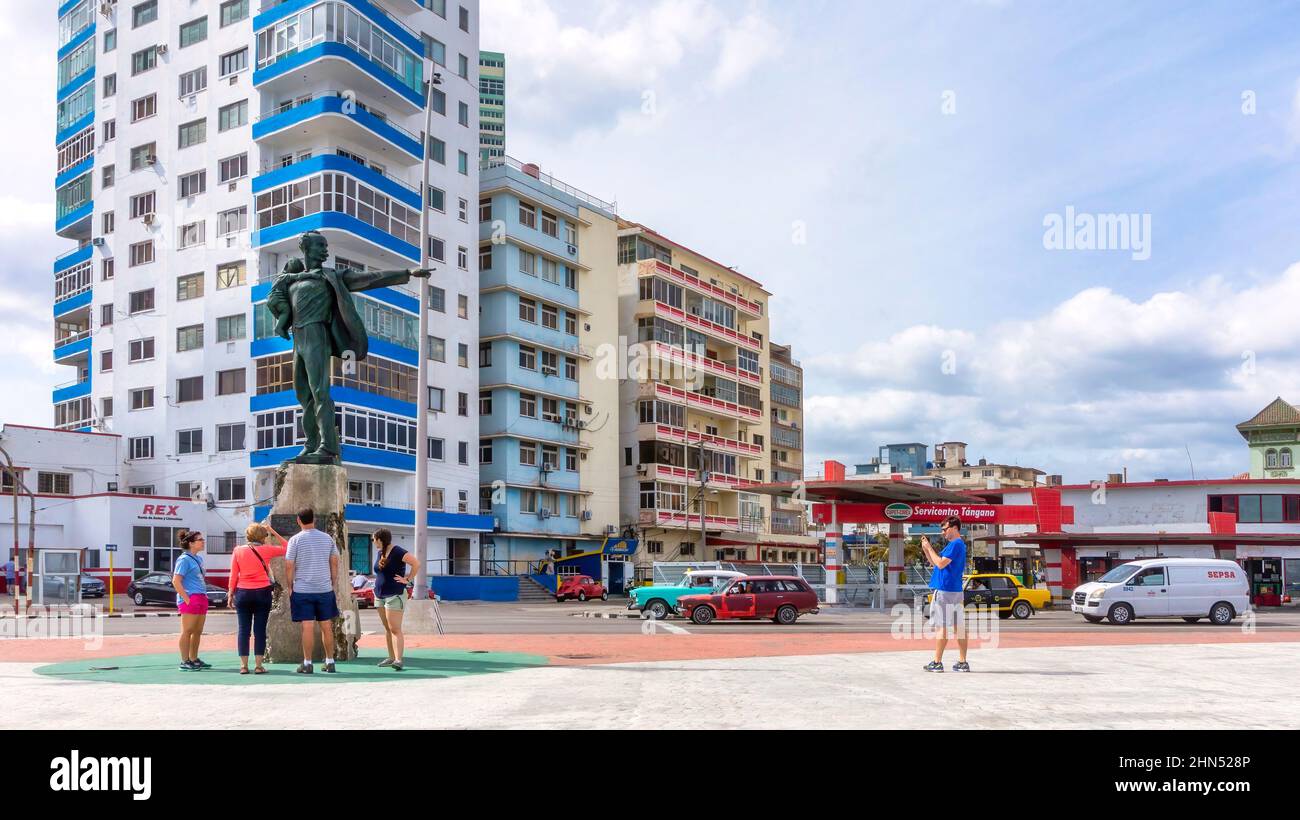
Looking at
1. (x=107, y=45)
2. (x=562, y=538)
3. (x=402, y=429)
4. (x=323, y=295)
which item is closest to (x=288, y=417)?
(x=402, y=429)

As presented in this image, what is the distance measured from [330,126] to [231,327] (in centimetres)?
1057

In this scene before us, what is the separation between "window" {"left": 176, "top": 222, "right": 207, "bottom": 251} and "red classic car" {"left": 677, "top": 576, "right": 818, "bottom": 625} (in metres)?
37.3

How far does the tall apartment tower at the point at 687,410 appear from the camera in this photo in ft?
242

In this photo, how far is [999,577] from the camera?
3578 centimetres

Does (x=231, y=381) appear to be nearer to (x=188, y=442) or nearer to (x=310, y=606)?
(x=188, y=442)

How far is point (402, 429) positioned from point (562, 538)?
15.2m

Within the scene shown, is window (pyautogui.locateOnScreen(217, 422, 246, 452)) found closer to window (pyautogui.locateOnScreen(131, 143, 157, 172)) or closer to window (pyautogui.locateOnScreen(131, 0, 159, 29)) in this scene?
window (pyautogui.locateOnScreen(131, 143, 157, 172))

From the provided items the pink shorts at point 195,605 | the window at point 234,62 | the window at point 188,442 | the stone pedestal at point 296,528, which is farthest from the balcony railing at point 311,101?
the pink shorts at point 195,605

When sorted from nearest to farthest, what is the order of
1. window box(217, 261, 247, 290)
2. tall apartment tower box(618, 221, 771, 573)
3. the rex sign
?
the rex sign
window box(217, 261, 247, 290)
tall apartment tower box(618, 221, 771, 573)

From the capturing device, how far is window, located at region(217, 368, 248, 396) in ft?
176

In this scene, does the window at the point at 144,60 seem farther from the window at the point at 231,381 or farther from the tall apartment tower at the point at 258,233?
the window at the point at 231,381

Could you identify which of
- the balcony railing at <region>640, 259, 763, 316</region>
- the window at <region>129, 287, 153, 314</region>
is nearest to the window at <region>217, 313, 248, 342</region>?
the window at <region>129, 287, 153, 314</region>

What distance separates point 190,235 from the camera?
5662 centimetres

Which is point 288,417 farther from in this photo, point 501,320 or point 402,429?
point 501,320
